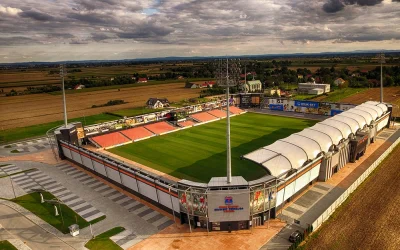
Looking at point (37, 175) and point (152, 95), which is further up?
point (152, 95)

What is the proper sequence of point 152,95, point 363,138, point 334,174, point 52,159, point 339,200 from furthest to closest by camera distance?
1. point 152,95
2. point 52,159
3. point 363,138
4. point 334,174
5. point 339,200

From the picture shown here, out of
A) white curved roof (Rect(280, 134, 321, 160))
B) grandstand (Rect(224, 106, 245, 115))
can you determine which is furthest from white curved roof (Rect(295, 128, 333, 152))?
grandstand (Rect(224, 106, 245, 115))

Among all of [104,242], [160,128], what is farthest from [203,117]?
[104,242]

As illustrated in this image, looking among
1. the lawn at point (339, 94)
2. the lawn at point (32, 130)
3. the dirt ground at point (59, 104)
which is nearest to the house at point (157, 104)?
the dirt ground at point (59, 104)

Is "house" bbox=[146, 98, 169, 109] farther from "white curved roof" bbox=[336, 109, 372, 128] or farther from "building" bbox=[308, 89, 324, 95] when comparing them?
"white curved roof" bbox=[336, 109, 372, 128]

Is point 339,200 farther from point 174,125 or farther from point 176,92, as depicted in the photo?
point 176,92

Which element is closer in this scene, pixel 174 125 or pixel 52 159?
pixel 52 159

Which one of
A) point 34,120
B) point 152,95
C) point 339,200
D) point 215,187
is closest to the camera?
point 215,187

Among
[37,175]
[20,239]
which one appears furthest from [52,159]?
[20,239]
